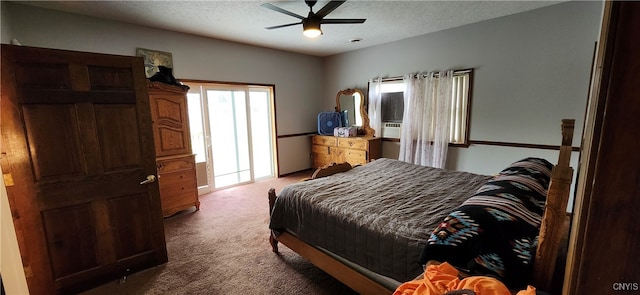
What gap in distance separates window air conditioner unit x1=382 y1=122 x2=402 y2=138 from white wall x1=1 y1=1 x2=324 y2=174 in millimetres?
1645

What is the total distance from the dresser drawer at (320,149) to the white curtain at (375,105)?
1.05 m

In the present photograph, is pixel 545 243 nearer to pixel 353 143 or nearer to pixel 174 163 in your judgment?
pixel 174 163

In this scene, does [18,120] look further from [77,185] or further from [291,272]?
[291,272]

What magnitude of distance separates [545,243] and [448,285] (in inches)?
19.8

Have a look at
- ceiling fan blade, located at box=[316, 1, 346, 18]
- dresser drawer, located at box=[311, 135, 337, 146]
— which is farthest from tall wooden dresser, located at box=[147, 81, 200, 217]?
dresser drawer, located at box=[311, 135, 337, 146]

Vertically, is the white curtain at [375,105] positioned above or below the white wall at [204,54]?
below

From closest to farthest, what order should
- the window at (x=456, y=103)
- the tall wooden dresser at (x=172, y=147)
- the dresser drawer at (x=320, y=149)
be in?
the tall wooden dresser at (x=172, y=147)
the window at (x=456, y=103)
the dresser drawer at (x=320, y=149)

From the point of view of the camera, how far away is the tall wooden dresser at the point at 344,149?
4633 mm

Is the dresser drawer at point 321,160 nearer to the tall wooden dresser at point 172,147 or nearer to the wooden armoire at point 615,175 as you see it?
the tall wooden dresser at point 172,147

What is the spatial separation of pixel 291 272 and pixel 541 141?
11.0 ft

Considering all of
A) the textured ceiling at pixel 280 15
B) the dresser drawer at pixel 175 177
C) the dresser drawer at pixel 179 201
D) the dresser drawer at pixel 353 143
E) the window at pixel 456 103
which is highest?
the textured ceiling at pixel 280 15

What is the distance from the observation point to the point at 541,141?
3.18 m

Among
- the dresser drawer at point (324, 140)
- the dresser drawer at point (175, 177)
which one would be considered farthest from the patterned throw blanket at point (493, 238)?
the dresser drawer at point (324, 140)

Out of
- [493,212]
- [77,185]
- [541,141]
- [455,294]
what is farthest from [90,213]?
[541,141]
